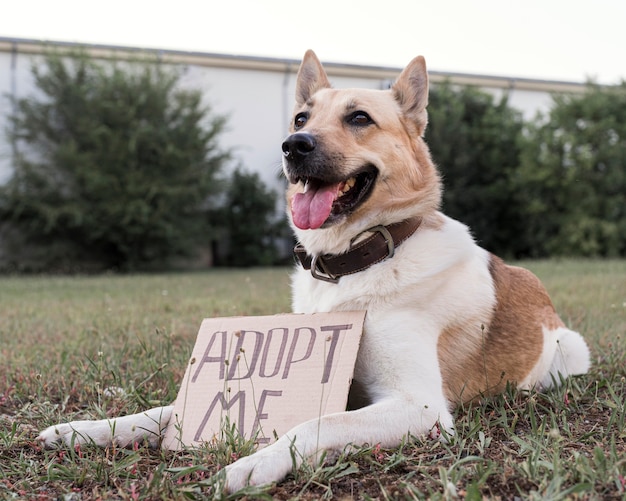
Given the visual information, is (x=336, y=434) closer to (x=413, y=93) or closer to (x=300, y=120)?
(x=300, y=120)

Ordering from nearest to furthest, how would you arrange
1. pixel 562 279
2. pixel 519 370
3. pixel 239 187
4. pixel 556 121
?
1. pixel 519 370
2. pixel 562 279
3. pixel 556 121
4. pixel 239 187

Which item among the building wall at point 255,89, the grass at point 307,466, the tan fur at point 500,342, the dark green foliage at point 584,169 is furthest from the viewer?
the building wall at point 255,89

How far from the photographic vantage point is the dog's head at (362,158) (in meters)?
2.82

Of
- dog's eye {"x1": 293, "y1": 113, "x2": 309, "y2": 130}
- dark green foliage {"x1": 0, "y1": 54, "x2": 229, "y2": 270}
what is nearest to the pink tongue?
dog's eye {"x1": 293, "y1": 113, "x2": 309, "y2": 130}

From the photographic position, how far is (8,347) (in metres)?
4.43

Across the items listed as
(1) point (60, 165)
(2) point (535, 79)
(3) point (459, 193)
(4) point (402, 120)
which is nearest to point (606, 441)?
(4) point (402, 120)

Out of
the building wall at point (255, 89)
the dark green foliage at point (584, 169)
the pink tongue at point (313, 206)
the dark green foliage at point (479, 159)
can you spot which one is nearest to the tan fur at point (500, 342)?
the pink tongue at point (313, 206)

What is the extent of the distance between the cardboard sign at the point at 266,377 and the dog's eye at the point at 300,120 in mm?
1000

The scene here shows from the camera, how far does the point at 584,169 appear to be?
16359 millimetres

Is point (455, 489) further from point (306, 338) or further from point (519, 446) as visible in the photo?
point (306, 338)

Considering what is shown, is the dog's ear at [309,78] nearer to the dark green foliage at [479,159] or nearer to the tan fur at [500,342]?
the tan fur at [500,342]

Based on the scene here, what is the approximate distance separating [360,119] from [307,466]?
1.67m

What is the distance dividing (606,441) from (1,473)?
2176 millimetres

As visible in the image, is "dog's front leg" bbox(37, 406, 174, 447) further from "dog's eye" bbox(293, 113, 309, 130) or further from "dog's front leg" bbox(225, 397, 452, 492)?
"dog's eye" bbox(293, 113, 309, 130)
